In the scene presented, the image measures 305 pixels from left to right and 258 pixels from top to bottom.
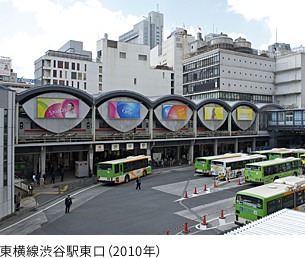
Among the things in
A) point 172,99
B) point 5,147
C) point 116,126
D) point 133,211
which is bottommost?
point 133,211

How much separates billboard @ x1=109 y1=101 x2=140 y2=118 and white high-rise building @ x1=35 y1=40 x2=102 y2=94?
1670 inches

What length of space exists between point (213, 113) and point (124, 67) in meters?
38.9

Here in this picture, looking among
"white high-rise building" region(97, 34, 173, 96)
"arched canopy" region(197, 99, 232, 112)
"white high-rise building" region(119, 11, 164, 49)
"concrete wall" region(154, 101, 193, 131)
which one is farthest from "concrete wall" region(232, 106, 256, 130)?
"white high-rise building" region(119, 11, 164, 49)

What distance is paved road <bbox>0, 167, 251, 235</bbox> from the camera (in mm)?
18406

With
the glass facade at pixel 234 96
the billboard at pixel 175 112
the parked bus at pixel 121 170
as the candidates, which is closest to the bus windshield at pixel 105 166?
the parked bus at pixel 121 170

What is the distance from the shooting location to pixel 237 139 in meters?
55.0

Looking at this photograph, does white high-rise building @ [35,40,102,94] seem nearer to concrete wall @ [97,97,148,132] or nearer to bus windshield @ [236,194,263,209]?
concrete wall @ [97,97,148,132]

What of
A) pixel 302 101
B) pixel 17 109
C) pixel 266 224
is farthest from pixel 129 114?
pixel 302 101

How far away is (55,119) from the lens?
3581 centimetres

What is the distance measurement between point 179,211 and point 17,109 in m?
23.3

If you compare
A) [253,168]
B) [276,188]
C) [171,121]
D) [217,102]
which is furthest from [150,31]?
[276,188]

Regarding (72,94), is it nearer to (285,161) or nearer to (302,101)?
(285,161)

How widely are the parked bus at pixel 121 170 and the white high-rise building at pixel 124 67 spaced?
4926 cm

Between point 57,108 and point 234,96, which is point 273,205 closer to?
point 57,108
